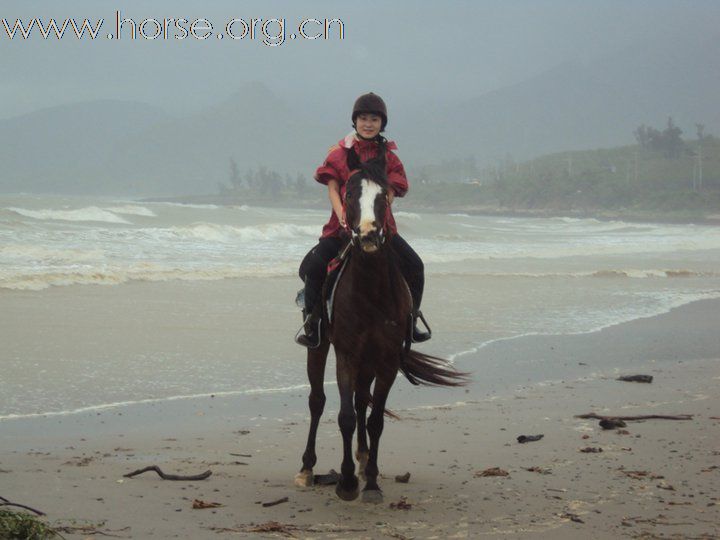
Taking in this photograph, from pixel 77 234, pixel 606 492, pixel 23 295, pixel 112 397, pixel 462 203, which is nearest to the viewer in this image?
pixel 606 492

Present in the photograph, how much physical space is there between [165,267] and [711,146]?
523 ft

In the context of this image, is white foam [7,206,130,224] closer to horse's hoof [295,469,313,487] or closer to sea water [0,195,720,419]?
sea water [0,195,720,419]

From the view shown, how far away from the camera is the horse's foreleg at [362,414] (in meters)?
5.91

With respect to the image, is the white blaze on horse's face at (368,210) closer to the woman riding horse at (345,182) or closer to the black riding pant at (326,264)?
the woman riding horse at (345,182)

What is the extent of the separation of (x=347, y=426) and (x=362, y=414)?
43cm

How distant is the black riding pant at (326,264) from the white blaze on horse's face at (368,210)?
74 centimetres

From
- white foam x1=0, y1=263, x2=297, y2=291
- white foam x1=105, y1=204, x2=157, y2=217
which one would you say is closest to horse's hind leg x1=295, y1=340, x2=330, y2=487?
white foam x1=0, y1=263, x2=297, y2=291

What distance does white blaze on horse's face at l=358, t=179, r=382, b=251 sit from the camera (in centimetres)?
525

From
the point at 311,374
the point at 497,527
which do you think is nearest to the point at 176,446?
the point at 311,374

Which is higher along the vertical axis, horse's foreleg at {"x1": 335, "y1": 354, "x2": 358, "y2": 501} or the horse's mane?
the horse's mane

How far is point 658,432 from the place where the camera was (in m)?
7.28

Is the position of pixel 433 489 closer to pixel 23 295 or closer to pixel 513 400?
pixel 513 400

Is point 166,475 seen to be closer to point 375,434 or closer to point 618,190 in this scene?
point 375,434

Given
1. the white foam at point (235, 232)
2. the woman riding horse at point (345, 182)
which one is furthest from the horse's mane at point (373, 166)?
the white foam at point (235, 232)
